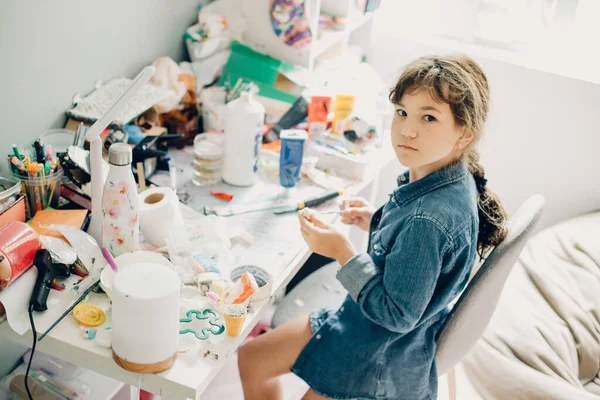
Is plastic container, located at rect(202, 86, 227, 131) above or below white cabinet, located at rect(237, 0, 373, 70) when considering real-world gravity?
below

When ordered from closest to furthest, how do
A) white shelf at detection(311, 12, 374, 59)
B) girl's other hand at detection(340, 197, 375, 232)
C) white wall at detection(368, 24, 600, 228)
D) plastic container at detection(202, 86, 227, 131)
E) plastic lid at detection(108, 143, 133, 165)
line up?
plastic lid at detection(108, 143, 133, 165) → girl's other hand at detection(340, 197, 375, 232) → plastic container at detection(202, 86, 227, 131) → white shelf at detection(311, 12, 374, 59) → white wall at detection(368, 24, 600, 228)

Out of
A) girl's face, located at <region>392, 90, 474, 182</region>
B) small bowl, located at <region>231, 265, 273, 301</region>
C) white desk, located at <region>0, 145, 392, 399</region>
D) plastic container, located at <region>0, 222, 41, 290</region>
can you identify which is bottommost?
white desk, located at <region>0, 145, 392, 399</region>

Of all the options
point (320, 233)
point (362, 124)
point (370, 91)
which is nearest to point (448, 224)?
point (320, 233)

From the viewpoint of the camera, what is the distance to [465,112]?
1.04 m

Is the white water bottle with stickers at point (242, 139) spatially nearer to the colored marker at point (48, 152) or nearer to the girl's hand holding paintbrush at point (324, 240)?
the girl's hand holding paintbrush at point (324, 240)

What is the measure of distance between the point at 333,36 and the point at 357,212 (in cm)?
74

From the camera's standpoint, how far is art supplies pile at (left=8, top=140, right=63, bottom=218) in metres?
1.15

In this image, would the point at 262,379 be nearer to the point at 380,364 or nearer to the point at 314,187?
the point at 380,364

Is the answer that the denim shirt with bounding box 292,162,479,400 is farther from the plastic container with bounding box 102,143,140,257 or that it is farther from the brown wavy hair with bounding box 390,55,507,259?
the plastic container with bounding box 102,143,140,257

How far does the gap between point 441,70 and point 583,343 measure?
1.03m

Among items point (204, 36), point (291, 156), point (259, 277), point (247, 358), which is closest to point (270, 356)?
point (247, 358)

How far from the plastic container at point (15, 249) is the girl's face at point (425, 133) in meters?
0.67

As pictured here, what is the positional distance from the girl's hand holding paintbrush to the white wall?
40.3 inches

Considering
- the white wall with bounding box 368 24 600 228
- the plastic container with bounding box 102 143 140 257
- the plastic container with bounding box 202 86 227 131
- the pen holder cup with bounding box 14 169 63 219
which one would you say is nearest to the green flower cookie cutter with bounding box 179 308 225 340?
the plastic container with bounding box 102 143 140 257
